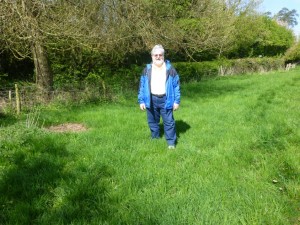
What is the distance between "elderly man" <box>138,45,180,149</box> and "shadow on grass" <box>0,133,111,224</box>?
165cm

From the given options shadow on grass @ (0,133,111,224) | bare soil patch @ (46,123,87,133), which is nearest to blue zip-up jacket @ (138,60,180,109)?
shadow on grass @ (0,133,111,224)

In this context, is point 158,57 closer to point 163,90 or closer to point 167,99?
point 163,90

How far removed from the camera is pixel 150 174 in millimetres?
4445

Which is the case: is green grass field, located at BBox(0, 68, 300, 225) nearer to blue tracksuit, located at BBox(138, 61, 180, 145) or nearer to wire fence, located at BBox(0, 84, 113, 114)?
blue tracksuit, located at BBox(138, 61, 180, 145)

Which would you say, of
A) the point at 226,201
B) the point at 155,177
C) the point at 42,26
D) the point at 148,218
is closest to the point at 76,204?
the point at 148,218

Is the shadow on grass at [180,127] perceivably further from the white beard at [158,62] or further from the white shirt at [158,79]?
the white beard at [158,62]

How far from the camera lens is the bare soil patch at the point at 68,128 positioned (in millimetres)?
7320

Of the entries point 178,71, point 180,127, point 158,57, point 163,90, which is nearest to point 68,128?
point 180,127

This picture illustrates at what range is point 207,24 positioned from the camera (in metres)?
15.2

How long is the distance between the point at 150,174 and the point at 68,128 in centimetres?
366

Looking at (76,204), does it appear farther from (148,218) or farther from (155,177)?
(155,177)

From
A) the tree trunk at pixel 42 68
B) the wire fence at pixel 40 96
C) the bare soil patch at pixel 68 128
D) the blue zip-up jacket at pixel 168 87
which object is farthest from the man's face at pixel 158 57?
the tree trunk at pixel 42 68

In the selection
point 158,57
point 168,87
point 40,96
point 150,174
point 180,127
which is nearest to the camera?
point 150,174

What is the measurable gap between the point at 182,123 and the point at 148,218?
15.3ft
